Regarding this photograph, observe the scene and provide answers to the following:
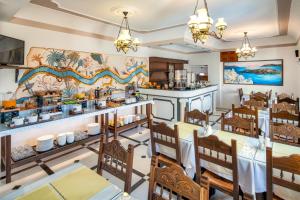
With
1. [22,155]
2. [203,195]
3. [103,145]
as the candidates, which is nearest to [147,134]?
[22,155]

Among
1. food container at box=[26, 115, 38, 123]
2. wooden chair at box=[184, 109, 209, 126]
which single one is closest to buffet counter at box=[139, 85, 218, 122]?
wooden chair at box=[184, 109, 209, 126]

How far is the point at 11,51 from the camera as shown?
2.69 m

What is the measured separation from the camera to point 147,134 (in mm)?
4367

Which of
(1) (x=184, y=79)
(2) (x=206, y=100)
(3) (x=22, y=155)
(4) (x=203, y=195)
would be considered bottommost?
(3) (x=22, y=155)

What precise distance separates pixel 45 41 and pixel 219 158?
3.51 meters

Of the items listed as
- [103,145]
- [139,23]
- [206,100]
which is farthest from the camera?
[206,100]

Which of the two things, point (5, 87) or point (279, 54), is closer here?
point (5, 87)

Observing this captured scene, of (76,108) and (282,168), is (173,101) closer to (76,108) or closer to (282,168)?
(76,108)

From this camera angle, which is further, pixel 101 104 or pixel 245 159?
pixel 101 104

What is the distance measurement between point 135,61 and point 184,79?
79.6 inches

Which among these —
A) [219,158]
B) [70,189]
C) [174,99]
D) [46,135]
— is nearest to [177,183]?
[70,189]

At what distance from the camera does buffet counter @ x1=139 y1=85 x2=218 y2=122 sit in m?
4.72

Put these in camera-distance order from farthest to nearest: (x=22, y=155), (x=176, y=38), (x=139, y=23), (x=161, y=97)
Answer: (x=161, y=97)
(x=176, y=38)
(x=139, y=23)
(x=22, y=155)

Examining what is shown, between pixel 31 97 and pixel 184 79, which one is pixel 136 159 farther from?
pixel 184 79
